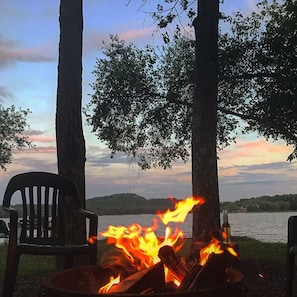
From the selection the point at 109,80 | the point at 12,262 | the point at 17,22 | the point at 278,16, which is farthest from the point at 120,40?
the point at 12,262

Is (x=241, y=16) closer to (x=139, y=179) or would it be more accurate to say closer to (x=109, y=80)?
(x=109, y=80)

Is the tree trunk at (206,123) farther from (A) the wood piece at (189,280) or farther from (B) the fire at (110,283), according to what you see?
(A) the wood piece at (189,280)

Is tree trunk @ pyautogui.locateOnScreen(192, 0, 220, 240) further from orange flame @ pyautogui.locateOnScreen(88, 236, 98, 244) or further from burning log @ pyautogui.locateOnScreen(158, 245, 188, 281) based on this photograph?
burning log @ pyautogui.locateOnScreen(158, 245, 188, 281)

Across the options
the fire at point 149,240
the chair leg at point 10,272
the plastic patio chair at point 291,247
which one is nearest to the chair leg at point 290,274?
the plastic patio chair at point 291,247

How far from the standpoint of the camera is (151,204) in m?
4.74

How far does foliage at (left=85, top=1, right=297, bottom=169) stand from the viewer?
6.72 meters

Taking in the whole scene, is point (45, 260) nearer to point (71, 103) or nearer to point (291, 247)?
point (71, 103)

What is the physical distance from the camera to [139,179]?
8336 millimetres

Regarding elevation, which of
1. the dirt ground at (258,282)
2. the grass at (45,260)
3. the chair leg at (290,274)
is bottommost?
the grass at (45,260)

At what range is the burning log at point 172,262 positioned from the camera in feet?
7.47

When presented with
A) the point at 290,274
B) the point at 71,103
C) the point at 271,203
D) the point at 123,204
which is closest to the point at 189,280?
the point at 290,274

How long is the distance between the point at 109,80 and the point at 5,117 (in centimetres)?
614

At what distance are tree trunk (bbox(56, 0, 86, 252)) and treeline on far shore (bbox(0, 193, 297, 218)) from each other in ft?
1.28

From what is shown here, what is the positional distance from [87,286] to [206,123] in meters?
3.17
